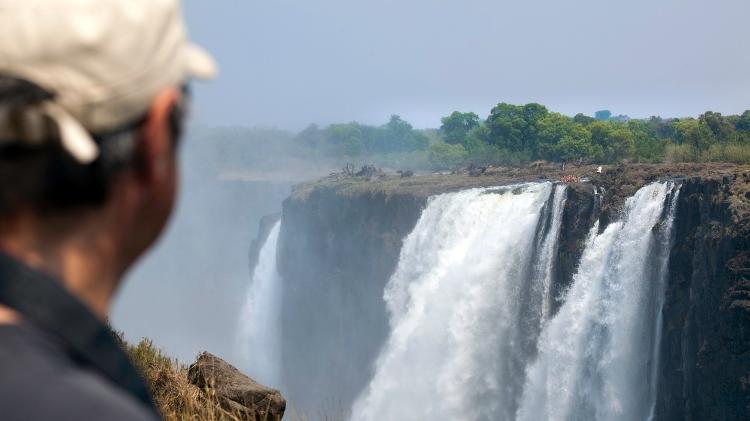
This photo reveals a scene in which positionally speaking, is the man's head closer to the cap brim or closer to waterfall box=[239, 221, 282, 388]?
the cap brim

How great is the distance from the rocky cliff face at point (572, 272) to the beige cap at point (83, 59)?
565cm

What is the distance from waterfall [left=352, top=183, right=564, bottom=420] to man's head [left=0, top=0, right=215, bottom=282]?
23.0 metres

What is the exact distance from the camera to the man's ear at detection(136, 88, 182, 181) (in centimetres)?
128

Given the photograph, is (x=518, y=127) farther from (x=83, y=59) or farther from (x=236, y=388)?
(x=83, y=59)

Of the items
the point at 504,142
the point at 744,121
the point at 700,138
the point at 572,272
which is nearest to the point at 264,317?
the point at 504,142

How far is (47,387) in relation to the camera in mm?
1050

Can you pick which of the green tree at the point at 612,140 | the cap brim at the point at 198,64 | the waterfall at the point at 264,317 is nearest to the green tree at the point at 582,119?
the green tree at the point at 612,140

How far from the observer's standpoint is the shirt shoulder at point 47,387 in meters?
1.03

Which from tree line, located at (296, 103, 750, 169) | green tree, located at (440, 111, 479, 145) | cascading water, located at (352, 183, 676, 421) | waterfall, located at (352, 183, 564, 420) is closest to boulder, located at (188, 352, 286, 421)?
cascading water, located at (352, 183, 676, 421)

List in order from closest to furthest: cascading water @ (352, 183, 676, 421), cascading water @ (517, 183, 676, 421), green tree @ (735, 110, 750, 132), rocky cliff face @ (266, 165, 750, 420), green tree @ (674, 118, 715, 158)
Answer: rocky cliff face @ (266, 165, 750, 420) < cascading water @ (517, 183, 676, 421) < cascading water @ (352, 183, 676, 421) < green tree @ (674, 118, 715, 158) < green tree @ (735, 110, 750, 132)

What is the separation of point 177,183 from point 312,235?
39.7 m

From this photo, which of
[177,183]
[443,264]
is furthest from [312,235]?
[177,183]

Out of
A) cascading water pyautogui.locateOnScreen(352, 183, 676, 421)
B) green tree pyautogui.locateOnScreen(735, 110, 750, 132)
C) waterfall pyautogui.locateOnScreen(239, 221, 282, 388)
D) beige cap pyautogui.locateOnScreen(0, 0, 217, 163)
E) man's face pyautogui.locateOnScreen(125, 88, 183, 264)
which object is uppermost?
green tree pyautogui.locateOnScreen(735, 110, 750, 132)

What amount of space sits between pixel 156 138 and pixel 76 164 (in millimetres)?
136
